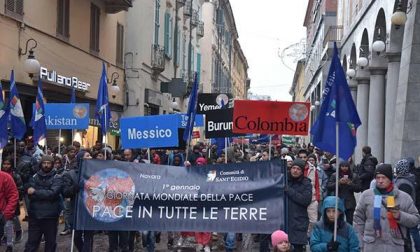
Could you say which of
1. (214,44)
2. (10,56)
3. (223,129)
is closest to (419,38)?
(223,129)

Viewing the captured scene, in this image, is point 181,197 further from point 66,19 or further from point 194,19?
point 194,19

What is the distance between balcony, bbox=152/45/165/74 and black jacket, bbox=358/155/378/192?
18678 mm

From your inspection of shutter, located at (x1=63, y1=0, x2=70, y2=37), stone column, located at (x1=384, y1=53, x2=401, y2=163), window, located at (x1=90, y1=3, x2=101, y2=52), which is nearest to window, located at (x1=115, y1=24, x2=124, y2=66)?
window, located at (x1=90, y1=3, x2=101, y2=52)

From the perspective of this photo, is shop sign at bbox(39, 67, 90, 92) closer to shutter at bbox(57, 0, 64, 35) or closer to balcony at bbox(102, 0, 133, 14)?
shutter at bbox(57, 0, 64, 35)

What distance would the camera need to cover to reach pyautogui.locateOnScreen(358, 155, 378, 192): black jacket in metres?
11.7

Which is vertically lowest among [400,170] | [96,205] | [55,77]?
[96,205]

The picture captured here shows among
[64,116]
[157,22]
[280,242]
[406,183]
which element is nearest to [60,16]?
[64,116]

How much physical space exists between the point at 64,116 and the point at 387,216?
9828 mm

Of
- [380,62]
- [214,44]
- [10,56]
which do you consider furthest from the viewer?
[214,44]

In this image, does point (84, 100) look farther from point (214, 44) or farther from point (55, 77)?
point (214, 44)

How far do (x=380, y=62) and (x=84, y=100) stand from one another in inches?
419

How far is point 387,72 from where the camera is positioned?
20.4 meters

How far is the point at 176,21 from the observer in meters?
35.4

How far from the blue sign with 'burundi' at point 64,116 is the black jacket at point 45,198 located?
229 inches
